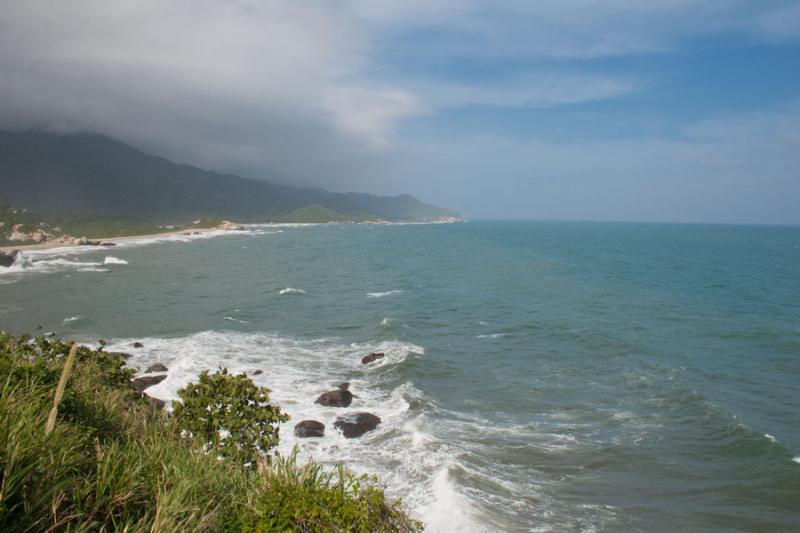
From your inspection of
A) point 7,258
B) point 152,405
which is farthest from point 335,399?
point 7,258

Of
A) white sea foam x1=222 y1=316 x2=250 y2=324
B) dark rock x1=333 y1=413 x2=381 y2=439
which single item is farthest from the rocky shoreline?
white sea foam x1=222 y1=316 x2=250 y2=324

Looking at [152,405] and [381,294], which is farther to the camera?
[381,294]

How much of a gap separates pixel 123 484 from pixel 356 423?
15.4m

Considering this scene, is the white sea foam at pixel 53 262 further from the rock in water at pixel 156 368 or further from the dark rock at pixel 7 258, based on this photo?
the rock in water at pixel 156 368

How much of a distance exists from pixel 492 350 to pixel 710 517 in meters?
17.9

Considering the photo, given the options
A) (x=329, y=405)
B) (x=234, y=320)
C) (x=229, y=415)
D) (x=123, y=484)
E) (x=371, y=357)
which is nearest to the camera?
(x=123, y=484)

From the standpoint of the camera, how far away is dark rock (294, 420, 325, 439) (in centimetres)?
2038

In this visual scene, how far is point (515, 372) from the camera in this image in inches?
1136

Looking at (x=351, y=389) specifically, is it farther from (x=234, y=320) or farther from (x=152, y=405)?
(x=234, y=320)

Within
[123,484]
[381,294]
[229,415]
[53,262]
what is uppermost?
[123,484]

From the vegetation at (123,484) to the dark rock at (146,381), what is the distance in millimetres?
14286

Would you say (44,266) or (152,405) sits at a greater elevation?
(152,405)

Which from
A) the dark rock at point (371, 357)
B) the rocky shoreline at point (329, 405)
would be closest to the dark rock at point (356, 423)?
the rocky shoreline at point (329, 405)

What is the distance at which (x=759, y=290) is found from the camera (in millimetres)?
57125
